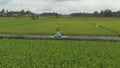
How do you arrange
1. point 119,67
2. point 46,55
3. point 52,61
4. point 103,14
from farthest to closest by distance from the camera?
point 103,14, point 46,55, point 52,61, point 119,67

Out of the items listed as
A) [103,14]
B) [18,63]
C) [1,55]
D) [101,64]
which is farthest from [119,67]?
[103,14]

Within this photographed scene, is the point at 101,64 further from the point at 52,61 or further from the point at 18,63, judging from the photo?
the point at 18,63

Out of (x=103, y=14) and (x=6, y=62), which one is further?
(x=103, y=14)

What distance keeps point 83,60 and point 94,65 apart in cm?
115

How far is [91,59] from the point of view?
13711 mm

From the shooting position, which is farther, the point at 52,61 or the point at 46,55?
the point at 46,55

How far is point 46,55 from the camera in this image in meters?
14.7

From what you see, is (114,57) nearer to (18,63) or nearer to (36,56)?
(36,56)

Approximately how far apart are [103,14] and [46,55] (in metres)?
153

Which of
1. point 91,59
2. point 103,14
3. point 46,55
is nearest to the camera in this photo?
point 91,59

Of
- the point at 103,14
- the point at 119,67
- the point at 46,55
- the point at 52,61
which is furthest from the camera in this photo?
the point at 103,14

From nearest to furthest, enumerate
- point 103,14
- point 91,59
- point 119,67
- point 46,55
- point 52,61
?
point 119,67, point 52,61, point 91,59, point 46,55, point 103,14

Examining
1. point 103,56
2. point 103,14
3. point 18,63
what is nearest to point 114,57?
point 103,56

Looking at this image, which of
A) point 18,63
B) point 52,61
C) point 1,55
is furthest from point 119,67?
point 1,55
